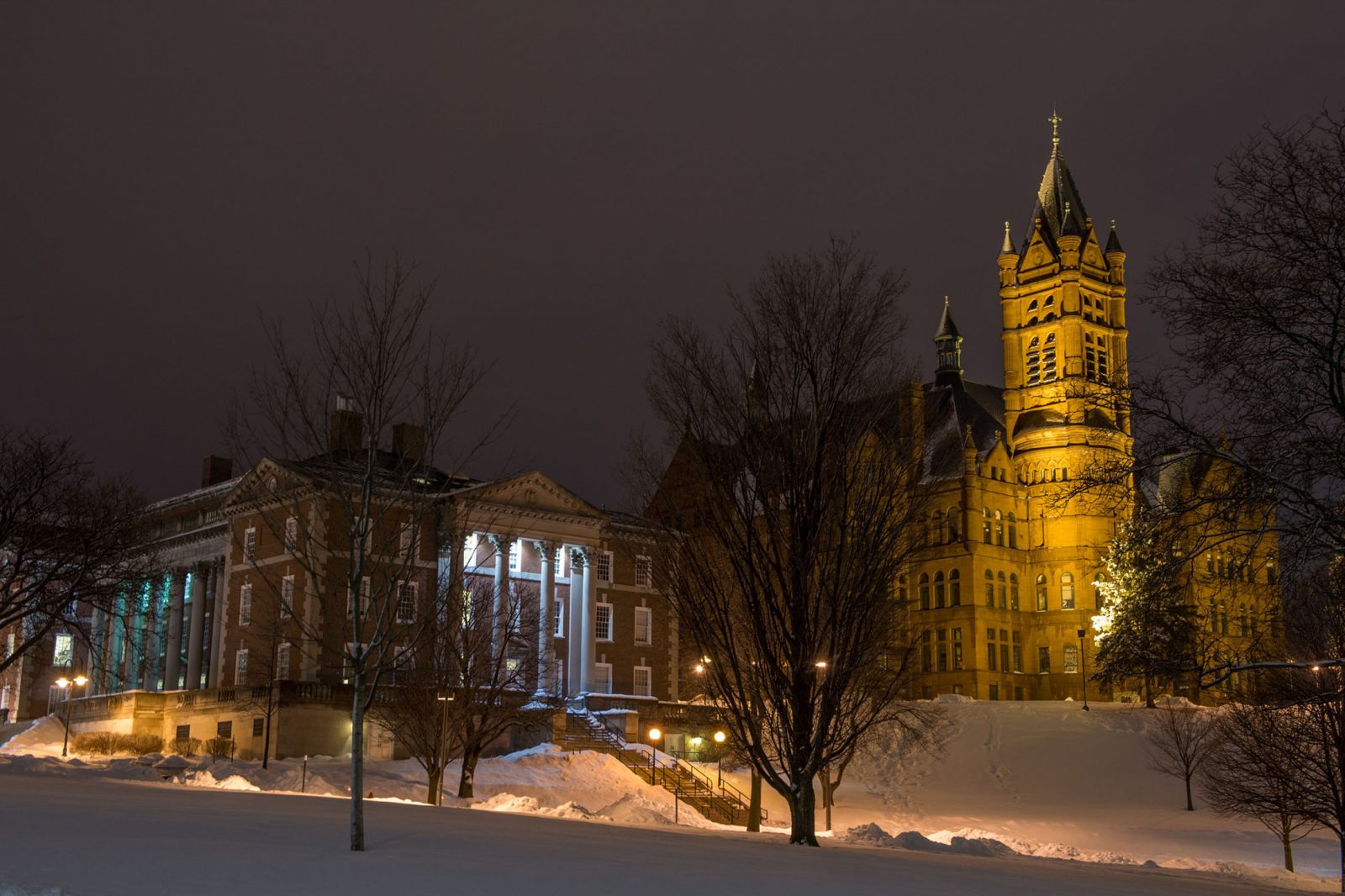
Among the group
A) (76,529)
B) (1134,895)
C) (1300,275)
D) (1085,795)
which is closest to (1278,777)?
(1134,895)

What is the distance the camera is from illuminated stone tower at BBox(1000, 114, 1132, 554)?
94.8 m

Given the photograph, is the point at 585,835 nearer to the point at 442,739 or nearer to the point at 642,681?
the point at 442,739

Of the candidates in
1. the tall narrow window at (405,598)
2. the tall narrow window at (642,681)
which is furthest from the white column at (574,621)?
the tall narrow window at (405,598)

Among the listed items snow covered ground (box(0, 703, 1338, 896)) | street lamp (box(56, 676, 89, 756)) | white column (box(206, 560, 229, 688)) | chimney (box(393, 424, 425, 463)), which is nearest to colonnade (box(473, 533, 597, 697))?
chimney (box(393, 424, 425, 463))

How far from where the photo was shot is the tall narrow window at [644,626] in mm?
77312

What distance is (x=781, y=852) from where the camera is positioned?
20.3 metres

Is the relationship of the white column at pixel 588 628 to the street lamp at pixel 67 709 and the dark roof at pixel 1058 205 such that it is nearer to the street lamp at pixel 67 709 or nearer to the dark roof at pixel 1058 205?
the street lamp at pixel 67 709

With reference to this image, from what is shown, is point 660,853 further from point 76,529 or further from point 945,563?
point 945,563

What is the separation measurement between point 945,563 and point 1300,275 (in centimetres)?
7938

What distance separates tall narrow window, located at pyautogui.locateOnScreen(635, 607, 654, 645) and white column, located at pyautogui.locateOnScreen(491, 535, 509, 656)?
33.8 feet

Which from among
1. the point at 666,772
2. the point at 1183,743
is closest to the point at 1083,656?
the point at 1183,743

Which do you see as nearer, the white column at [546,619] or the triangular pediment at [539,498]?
the white column at [546,619]

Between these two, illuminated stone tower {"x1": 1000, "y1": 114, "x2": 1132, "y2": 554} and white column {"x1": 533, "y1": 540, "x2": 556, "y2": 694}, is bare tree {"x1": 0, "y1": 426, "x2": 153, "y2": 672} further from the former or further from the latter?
illuminated stone tower {"x1": 1000, "y1": 114, "x2": 1132, "y2": 554}

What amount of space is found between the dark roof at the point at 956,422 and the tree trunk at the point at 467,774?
53.2 m
